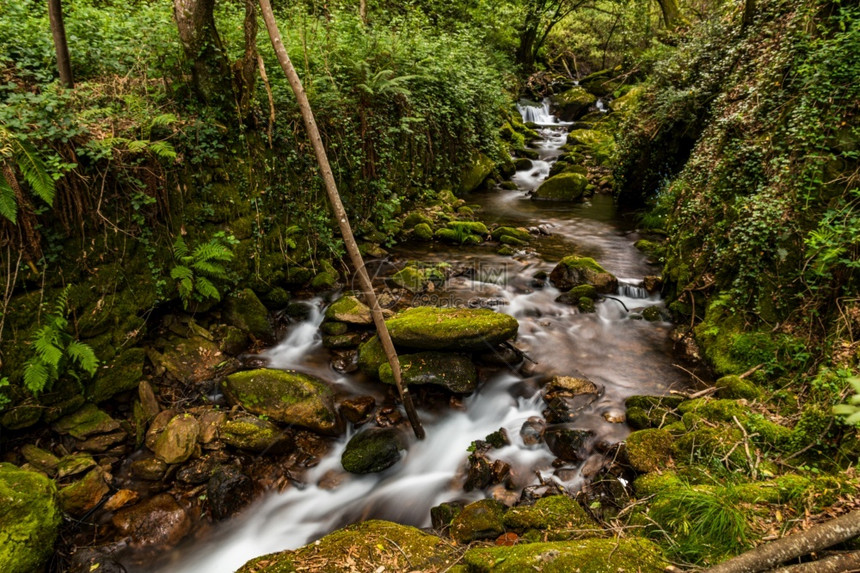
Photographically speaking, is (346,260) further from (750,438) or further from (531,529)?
(750,438)

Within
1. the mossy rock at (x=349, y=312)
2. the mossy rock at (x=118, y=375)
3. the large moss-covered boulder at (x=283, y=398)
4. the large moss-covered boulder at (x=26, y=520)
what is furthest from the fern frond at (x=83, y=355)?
the mossy rock at (x=349, y=312)

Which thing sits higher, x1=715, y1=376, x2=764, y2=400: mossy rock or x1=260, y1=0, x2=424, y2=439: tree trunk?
x1=260, y1=0, x2=424, y2=439: tree trunk

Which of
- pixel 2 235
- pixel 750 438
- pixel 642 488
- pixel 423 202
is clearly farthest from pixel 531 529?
pixel 423 202

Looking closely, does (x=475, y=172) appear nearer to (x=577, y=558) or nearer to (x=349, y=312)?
(x=349, y=312)

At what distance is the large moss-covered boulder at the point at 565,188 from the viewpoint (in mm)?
14695

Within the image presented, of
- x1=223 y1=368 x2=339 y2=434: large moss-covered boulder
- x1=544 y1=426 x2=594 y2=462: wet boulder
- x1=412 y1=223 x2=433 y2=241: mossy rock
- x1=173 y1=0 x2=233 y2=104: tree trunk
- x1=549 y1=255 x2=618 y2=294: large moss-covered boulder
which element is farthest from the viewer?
x1=412 y1=223 x2=433 y2=241: mossy rock

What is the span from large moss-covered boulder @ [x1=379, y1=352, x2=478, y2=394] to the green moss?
2198 mm

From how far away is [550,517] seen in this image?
12.3 ft

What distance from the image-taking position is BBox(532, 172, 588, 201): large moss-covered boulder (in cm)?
1470

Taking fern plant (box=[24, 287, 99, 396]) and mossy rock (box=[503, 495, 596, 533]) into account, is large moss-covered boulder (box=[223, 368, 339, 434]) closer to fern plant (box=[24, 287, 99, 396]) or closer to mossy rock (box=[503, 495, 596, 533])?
fern plant (box=[24, 287, 99, 396])

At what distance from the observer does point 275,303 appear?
23.7 feet

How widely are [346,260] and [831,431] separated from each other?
24.6 feet

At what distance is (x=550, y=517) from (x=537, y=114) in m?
21.7

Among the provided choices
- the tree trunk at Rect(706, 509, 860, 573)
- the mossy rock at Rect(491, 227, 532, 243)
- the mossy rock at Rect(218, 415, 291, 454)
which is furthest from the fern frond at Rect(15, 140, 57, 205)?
the mossy rock at Rect(491, 227, 532, 243)
